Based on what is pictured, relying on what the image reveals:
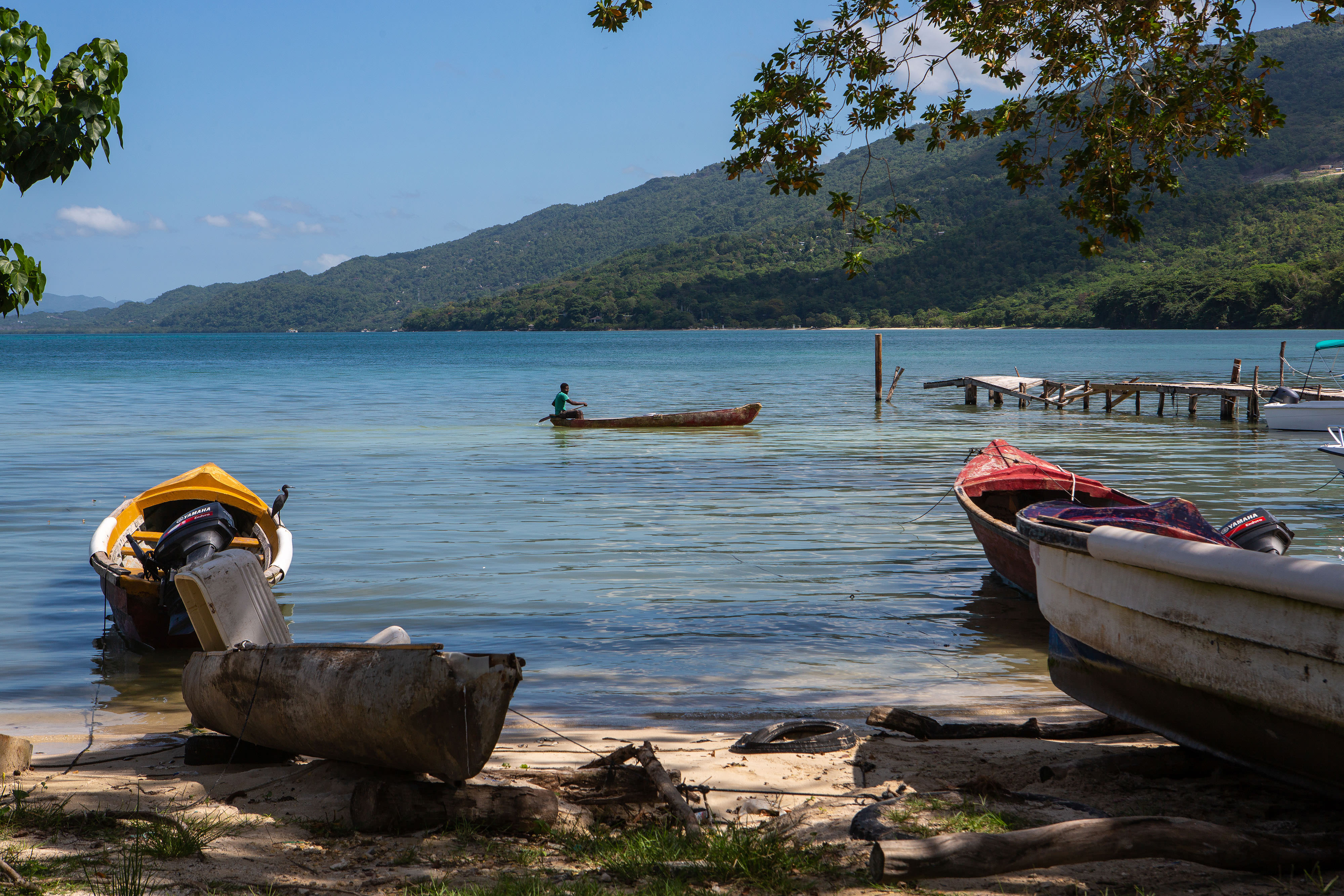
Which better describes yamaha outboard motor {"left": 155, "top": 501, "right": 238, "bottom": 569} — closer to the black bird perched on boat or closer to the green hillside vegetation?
the black bird perched on boat

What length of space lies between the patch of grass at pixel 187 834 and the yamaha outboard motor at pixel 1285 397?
2900 cm

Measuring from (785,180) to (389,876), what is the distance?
6.03 m

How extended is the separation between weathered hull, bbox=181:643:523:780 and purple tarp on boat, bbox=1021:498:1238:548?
12.1 feet

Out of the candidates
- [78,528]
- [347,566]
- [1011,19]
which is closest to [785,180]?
[1011,19]

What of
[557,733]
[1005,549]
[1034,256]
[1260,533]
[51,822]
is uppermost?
[1034,256]

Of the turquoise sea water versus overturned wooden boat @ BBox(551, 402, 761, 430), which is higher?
overturned wooden boat @ BBox(551, 402, 761, 430)

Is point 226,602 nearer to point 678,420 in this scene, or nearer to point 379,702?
point 379,702

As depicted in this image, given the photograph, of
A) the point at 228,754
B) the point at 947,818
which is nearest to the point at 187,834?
the point at 228,754

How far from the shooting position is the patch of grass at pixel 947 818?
464cm

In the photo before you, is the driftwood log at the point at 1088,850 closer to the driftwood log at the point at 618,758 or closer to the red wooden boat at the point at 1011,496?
the driftwood log at the point at 618,758

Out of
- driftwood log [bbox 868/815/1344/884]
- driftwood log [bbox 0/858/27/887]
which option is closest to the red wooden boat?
driftwood log [bbox 868/815/1344/884]

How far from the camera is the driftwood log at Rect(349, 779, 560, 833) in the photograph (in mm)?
4875

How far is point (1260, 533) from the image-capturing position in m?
8.70

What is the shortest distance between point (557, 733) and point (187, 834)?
2720 mm
